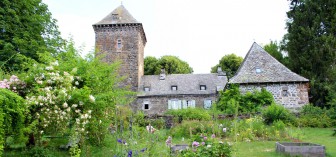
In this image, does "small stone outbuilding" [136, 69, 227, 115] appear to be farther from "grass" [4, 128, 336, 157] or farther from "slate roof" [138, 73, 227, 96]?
"grass" [4, 128, 336, 157]

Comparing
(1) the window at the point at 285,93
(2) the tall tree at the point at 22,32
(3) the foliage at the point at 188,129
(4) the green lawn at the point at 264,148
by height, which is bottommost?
(4) the green lawn at the point at 264,148

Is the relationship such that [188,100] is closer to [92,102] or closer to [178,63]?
[178,63]

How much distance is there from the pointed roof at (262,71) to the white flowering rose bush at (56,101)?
1758 cm

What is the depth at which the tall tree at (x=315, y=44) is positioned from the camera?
24.7 m

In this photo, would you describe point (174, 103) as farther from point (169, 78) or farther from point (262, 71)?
point (262, 71)

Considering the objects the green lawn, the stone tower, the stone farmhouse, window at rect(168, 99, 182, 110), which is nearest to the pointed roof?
the stone farmhouse

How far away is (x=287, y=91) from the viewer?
76.3ft

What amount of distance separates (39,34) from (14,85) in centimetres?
1263

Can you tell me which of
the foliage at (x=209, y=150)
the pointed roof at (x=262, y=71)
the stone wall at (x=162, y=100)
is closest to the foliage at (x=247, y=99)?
the pointed roof at (x=262, y=71)

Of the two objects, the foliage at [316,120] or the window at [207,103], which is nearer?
the foliage at [316,120]

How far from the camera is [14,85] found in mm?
7207

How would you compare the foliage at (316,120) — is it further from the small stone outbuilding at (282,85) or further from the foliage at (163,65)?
the foliage at (163,65)

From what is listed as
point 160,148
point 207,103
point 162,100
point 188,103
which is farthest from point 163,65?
point 160,148

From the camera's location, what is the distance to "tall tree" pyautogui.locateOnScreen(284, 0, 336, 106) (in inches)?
973
